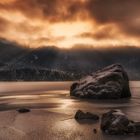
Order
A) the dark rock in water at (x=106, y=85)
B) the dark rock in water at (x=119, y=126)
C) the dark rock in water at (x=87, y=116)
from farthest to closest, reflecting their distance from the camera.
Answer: the dark rock in water at (x=106, y=85) < the dark rock in water at (x=87, y=116) < the dark rock in water at (x=119, y=126)

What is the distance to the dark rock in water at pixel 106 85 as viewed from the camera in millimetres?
86725

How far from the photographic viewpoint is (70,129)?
1377 inches

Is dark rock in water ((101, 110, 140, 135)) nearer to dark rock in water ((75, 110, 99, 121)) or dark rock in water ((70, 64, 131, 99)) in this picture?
dark rock in water ((75, 110, 99, 121))

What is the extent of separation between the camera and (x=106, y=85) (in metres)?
86.5

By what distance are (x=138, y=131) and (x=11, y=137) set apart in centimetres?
1324

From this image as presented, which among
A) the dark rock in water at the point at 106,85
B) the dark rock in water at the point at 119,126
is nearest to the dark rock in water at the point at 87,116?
the dark rock in water at the point at 119,126

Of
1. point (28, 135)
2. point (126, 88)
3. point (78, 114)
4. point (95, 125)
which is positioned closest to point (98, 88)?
point (126, 88)

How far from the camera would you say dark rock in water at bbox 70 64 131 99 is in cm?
8672

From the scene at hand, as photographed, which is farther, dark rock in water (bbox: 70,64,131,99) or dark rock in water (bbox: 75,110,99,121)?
dark rock in water (bbox: 70,64,131,99)

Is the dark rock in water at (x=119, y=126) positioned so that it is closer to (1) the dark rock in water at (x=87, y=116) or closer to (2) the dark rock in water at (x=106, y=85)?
(1) the dark rock in water at (x=87, y=116)

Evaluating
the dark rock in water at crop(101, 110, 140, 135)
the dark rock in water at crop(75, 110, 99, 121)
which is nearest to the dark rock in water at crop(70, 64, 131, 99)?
the dark rock in water at crop(75, 110, 99, 121)

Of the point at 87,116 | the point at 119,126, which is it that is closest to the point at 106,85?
the point at 87,116

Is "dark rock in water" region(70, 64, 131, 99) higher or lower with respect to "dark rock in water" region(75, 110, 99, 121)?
higher

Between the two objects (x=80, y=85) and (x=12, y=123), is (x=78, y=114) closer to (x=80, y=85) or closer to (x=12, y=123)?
(x=12, y=123)
